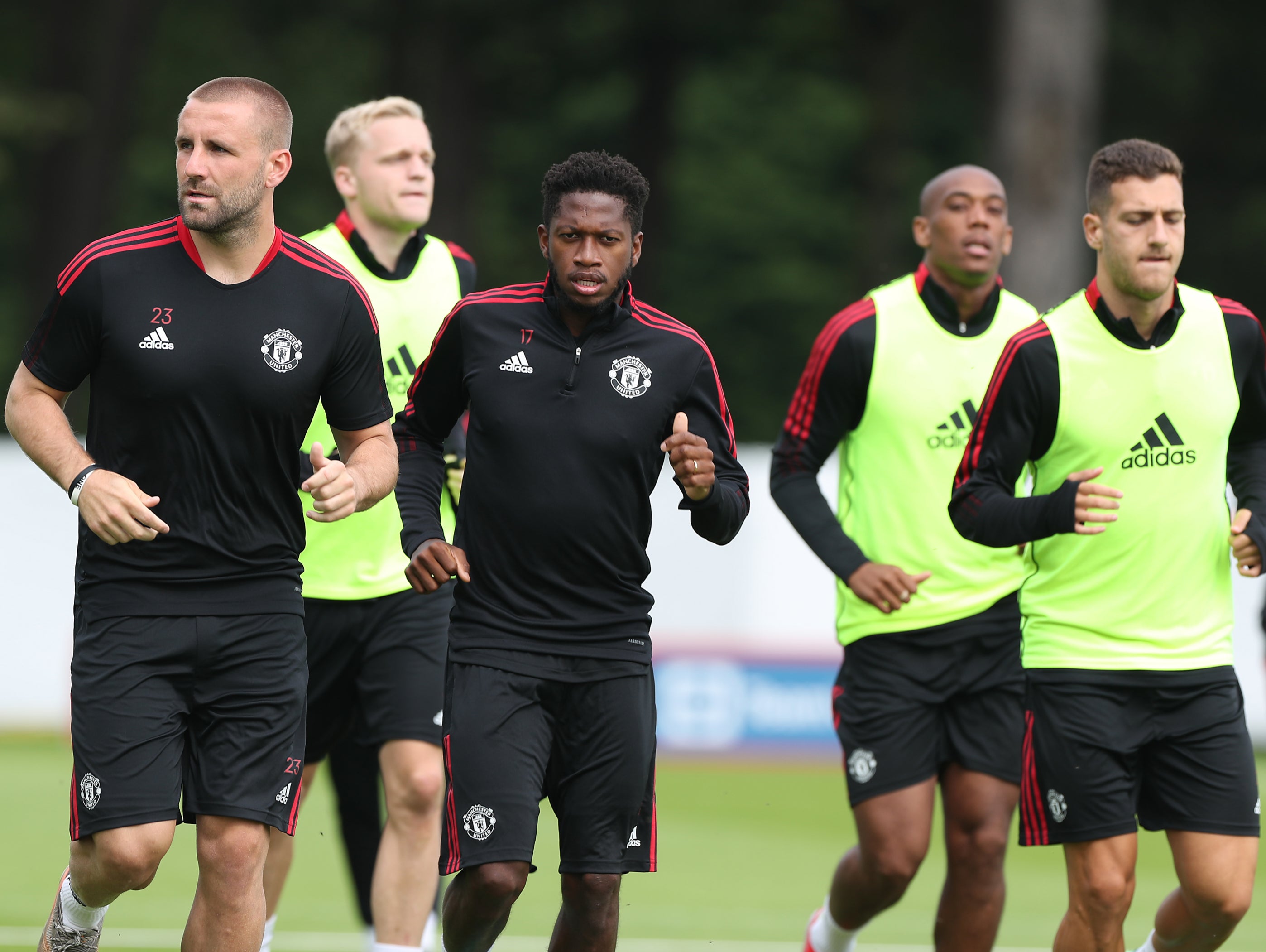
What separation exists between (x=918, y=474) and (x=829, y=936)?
5.69 ft

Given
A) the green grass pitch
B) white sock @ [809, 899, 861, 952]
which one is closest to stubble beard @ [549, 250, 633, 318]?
white sock @ [809, 899, 861, 952]

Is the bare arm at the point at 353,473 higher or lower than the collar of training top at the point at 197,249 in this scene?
lower

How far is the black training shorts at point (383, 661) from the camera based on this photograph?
23.4ft

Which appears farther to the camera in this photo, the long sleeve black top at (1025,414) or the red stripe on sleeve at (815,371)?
the red stripe on sleeve at (815,371)

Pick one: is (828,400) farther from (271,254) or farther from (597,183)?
(271,254)

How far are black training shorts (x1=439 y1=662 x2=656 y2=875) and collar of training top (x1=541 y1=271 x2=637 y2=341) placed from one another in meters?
1.03

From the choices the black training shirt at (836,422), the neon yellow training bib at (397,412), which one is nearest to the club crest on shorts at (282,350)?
the neon yellow training bib at (397,412)

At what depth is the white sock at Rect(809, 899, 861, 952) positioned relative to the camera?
7375 mm

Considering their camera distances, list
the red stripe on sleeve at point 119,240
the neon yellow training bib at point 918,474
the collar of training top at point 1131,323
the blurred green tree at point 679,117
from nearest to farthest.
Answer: the red stripe on sleeve at point 119,240
the collar of training top at point 1131,323
the neon yellow training bib at point 918,474
the blurred green tree at point 679,117

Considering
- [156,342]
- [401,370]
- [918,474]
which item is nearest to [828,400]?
[918,474]

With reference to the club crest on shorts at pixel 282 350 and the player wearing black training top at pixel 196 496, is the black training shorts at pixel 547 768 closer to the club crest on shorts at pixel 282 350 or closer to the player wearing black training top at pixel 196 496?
the player wearing black training top at pixel 196 496

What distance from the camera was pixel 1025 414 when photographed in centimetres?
615

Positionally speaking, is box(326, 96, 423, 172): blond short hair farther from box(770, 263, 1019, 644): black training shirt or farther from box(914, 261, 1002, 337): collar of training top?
box(914, 261, 1002, 337): collar of training top

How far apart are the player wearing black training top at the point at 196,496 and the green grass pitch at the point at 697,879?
2.98 m
